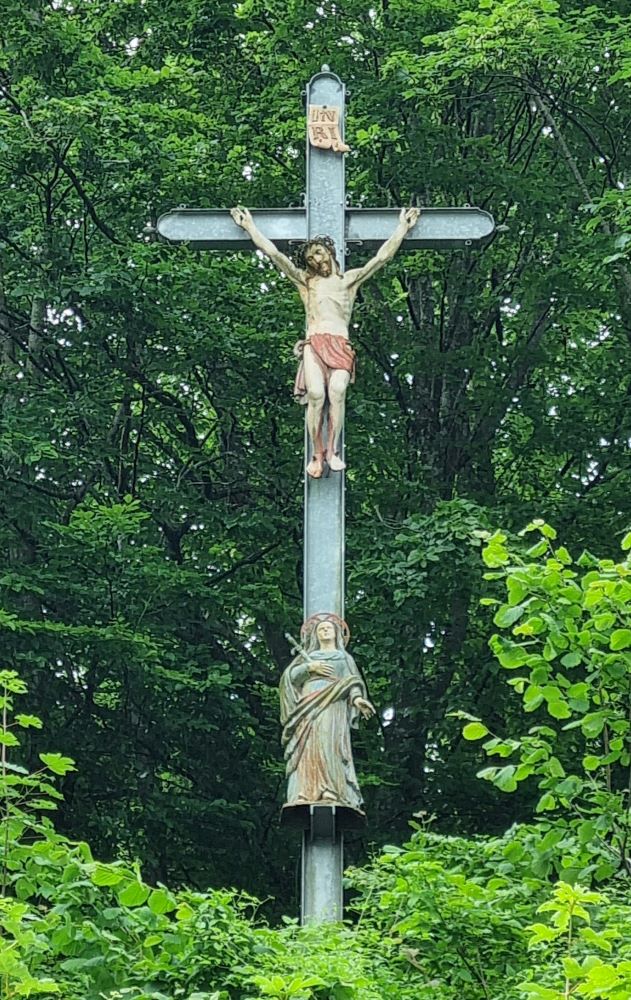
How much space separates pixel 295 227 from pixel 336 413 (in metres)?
1.16

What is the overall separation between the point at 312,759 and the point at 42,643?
4.98m

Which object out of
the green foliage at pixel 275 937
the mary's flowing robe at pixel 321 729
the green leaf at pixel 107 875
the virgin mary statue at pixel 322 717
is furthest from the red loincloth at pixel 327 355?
the green leaf at pixel 107 875

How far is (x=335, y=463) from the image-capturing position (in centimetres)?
1016

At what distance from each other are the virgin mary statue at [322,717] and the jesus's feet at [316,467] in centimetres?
73

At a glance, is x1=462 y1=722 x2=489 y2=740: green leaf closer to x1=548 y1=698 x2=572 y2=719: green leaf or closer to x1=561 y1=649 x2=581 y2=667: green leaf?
x1=548 y1=698 x2=572 y2=719: green leaf

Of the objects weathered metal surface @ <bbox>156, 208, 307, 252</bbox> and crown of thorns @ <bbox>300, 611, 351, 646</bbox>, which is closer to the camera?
crown of thorns @ <bbox>300, 611, 351, 646</bbox>

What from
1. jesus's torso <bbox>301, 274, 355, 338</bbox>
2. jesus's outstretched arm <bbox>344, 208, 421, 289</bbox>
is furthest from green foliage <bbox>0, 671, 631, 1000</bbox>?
jesus's outstretched arm <bbox>344, 208, 421, 289</bbox>

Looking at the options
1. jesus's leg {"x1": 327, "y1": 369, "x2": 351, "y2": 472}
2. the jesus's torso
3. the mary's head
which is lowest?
the mary's head

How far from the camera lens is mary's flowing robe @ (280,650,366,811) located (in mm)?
9422

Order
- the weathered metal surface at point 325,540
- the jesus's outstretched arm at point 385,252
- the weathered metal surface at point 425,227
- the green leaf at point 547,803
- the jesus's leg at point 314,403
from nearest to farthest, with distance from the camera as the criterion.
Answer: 1. the green leaf at point 547,803
2. the weathered metal surface at point 325,540
3. the jesus's leg at point 314,403
4. the jesus's outstretched arm at point 385,252
5. the weathered metal surface at point 425,227

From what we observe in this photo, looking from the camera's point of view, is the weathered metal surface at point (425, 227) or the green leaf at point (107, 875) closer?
the green leaf at point (107, 875)

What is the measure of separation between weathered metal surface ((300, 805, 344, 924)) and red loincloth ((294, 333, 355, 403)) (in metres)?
2.12

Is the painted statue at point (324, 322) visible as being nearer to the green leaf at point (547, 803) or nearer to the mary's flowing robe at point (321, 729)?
the mary's flowing robe at point (321, 729)

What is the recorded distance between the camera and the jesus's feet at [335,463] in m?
10.1
